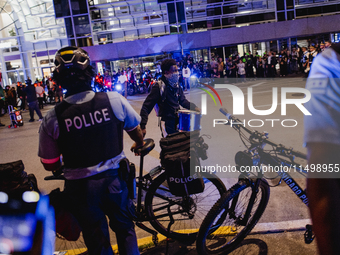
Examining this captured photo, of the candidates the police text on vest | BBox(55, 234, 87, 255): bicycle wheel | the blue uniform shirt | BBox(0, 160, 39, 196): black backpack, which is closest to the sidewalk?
BBox(55, 234, 87, 255): bicycle wheel

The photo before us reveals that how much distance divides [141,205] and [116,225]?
80cm

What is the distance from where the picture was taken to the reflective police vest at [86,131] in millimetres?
2182

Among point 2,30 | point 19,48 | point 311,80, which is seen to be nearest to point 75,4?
point 19,48

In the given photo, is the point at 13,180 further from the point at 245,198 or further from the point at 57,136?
the point at 245,198

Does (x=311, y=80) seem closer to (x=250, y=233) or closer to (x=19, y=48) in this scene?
(x=250, y=233)

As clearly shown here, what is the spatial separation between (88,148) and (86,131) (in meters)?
0.14

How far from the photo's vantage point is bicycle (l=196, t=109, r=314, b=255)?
251cm

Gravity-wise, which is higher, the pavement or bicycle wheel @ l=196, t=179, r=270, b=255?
bicycle wheel @ l=196, t=179, r=270, b=255

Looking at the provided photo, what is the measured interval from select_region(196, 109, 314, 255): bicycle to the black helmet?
60.1 inches

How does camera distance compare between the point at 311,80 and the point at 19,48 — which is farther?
the point at 19,48

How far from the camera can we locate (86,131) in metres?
2.21

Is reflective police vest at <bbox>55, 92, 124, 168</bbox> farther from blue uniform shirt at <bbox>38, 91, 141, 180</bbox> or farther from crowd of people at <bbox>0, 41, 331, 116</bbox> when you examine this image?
crowd of people at <bbox>0, 41, 331, 116</bbox>

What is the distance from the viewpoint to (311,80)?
99 cm

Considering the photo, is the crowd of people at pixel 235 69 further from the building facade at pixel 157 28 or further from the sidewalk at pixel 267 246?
the sidewalk at pixel 267 246
